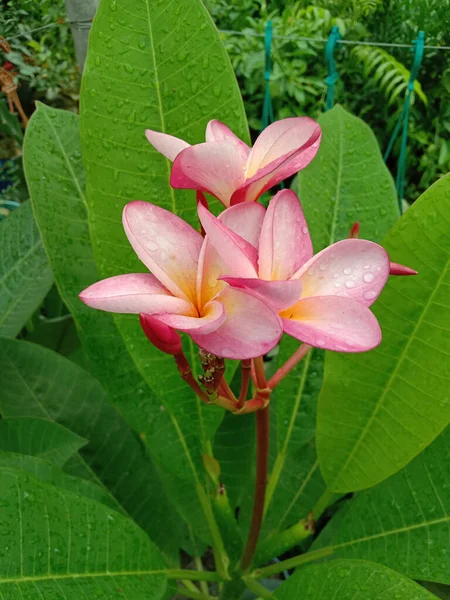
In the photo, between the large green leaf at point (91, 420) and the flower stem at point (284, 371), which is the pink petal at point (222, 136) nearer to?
the flower stem at point (284, 371)

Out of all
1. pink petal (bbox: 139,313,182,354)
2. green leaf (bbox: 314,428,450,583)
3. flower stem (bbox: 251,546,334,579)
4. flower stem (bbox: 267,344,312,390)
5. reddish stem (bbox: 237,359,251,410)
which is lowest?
flower stem (bbox: 251,546,334,579)

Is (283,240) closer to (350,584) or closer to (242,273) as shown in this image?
(242,273)

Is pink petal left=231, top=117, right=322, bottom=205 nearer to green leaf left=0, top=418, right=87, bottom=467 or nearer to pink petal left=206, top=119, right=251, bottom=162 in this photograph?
pink petal left=206, top=119, right=251, bottom=162

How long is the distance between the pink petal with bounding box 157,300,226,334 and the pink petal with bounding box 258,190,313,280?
0.14 ft

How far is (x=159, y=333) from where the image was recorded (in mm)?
374

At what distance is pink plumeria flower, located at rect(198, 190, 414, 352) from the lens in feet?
1.19

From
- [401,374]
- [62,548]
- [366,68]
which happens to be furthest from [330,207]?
[366,68]

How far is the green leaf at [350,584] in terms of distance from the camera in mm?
494

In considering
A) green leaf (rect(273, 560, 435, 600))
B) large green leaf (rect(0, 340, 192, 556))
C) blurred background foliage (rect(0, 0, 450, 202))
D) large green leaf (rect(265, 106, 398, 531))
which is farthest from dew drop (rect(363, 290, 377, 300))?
blurred background foliage (rect(0, 0, 450, 202))

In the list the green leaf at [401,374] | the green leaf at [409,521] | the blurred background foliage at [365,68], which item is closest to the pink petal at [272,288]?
the green leaf at [401,374]

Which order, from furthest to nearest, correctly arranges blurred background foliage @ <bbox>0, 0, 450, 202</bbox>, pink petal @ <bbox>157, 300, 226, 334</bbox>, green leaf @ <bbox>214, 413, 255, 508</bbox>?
blurred background foliage @ <bbox>0, 0, 450, 202</bbox> < green leaf @ <bbox>214, 413, 255, 508</bbox> < pink petal @ <bbox>157, 300, 226, 334</bbox>

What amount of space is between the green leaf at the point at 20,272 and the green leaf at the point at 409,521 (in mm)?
471

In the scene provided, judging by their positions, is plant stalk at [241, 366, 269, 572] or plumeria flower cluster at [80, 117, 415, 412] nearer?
plumeria flower cluster at [80, 117, 415, 412]

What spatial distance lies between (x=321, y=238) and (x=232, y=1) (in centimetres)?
323
